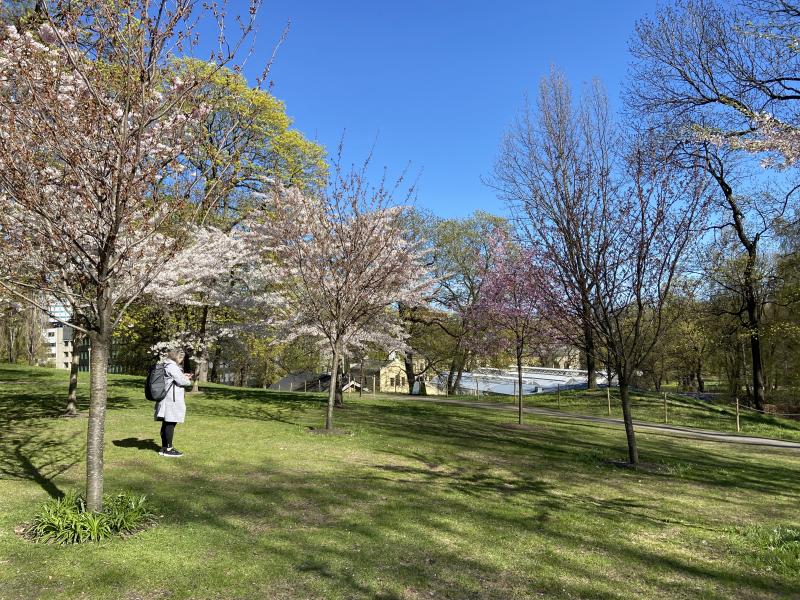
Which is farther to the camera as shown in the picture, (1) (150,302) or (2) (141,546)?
(1) (150,302)

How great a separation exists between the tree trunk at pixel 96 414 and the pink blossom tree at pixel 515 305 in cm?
751

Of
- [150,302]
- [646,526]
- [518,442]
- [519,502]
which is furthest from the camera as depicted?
[150,302]

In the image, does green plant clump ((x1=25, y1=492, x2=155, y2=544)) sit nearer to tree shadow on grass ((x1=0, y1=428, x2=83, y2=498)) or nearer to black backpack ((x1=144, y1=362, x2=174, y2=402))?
tree shadow on grass ((x1=0, y1=428, x2=83, y2=498))

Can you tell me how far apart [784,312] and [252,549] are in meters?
31.1

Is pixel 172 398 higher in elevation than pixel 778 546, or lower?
higher

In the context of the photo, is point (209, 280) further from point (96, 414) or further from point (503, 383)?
point (503, 383)

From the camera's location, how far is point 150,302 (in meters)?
13.6

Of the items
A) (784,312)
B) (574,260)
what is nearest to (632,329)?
(574,260)

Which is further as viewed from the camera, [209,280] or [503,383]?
[503,383]

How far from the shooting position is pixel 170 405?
7.66 m

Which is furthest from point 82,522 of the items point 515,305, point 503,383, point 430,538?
point 503,383

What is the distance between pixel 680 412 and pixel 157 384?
19.2 metres

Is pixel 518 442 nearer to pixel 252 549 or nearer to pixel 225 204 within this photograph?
pixel 252 549

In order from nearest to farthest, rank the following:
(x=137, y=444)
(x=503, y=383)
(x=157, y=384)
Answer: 1. (x=157, y=384)
2. (x=137, y=444)
3. (x=503, y=383)
